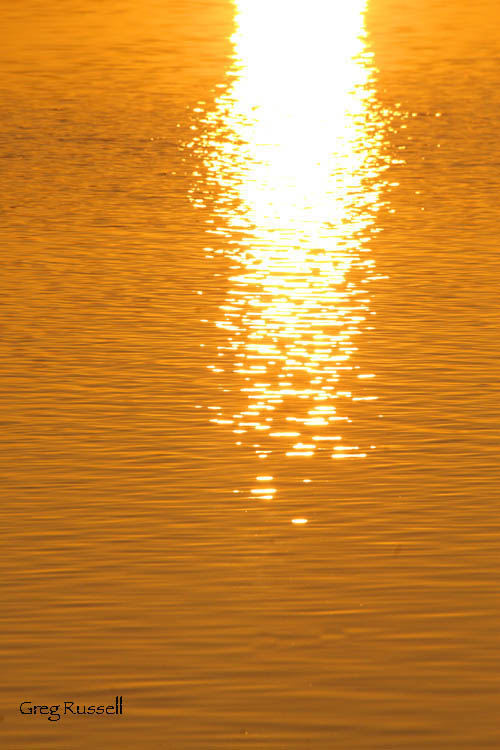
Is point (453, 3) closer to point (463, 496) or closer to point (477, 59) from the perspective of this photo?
point (477, 59)

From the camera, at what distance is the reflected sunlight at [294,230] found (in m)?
10.9

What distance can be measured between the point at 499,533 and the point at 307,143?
48.6ft

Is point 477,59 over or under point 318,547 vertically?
over

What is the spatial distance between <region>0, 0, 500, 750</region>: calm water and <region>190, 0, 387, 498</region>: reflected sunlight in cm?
4

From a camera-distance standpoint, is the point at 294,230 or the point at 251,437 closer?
the point at 251,437

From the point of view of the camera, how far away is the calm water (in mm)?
6902

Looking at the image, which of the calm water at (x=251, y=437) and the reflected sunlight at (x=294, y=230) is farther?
the reflected sunlight at (x=294, y=230)

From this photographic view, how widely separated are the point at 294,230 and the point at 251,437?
273 inches

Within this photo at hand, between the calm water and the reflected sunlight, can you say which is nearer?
the calm water

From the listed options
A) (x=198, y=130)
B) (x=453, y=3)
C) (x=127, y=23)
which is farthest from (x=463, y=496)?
(x=453, y=3)

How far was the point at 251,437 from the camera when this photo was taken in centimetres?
1016

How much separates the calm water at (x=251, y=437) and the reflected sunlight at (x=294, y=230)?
4 cm

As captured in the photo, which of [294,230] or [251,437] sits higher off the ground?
[294,230]

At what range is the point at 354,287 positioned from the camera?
1430cm
